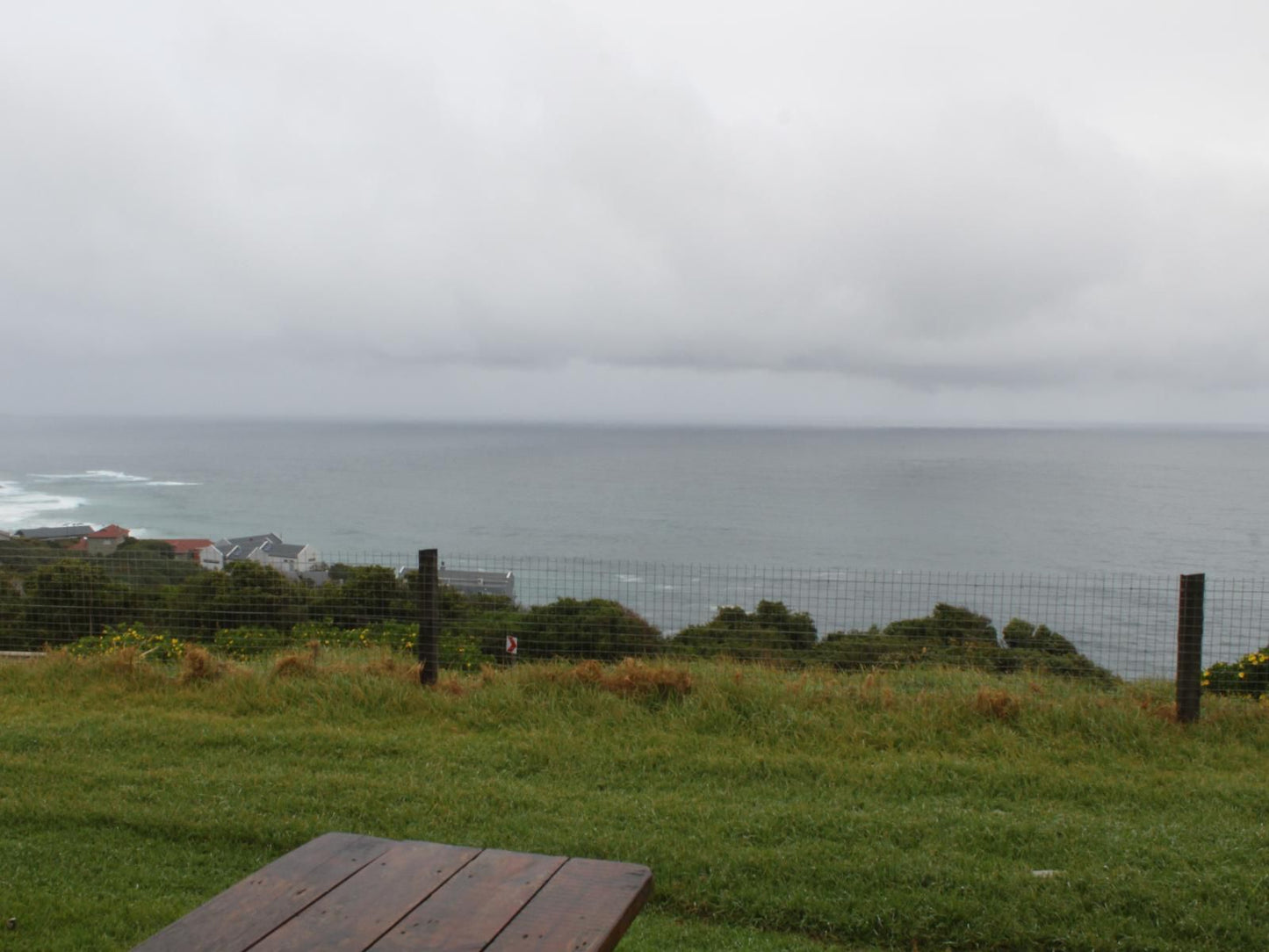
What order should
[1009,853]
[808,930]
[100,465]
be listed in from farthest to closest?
1. [100,465]
2. [1009,853]
3. [808,930]

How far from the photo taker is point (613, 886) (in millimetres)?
2713

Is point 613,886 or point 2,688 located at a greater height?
point 613,886

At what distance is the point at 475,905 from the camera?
2.61m

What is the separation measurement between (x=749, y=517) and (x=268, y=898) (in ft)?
218

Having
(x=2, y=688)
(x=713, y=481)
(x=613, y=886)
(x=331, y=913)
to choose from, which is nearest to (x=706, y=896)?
(x=613, y=886)

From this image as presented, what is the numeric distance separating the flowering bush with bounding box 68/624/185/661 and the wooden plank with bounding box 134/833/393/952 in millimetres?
7075

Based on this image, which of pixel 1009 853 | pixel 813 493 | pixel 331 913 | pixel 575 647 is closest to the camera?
pixel 331 913

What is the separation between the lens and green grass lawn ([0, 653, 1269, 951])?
4102mm

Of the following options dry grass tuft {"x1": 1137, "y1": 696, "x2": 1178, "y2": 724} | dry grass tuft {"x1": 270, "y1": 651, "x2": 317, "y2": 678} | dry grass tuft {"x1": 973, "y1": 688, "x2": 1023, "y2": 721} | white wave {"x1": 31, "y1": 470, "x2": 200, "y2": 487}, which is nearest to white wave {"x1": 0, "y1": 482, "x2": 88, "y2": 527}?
white wave {"x1": 31, "y1": 470, "x2": 200, "y2": 487}

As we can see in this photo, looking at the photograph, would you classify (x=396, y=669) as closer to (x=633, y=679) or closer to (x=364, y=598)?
(x=633, y=679)

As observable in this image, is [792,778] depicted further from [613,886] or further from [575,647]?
[575,647]

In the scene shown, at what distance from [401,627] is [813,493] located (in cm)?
7952

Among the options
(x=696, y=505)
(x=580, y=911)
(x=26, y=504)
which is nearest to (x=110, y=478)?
(x=26, y=504)

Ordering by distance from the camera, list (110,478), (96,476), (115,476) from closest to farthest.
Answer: (110,478) < (96,476) < (115,476)
